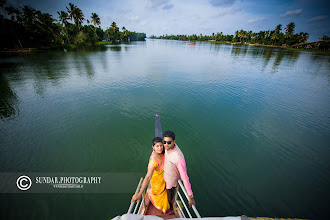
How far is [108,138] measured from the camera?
812 cm

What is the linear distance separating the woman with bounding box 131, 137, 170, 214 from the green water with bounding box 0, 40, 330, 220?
2.67 m

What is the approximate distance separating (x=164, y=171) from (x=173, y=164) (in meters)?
0.38

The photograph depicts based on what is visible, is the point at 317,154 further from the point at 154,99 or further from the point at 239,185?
the point at 154,99

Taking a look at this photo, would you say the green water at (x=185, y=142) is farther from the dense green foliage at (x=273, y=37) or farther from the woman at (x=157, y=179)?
the dense green foliage at (x=273, y=37)

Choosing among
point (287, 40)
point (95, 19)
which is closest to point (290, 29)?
point (287, 40)

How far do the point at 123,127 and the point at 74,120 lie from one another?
3.97 metres

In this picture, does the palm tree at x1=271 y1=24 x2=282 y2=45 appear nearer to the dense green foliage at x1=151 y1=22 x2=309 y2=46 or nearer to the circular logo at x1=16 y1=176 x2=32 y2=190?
the dense green foliage at x1=151 y1=22 x2=309 y2=46

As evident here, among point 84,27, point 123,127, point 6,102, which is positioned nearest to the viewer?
point 123,127

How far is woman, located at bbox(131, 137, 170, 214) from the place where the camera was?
2.60 metres

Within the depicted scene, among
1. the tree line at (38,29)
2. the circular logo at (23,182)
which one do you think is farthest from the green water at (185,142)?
the tree line at (38,29)

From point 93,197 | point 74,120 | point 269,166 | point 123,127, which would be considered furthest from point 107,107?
point 269,166

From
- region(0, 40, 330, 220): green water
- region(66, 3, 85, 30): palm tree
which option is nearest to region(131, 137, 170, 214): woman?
region(0, 40, 330, 220): green water

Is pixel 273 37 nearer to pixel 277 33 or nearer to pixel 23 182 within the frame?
pixel 277 33

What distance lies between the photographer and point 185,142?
8039 millimetres
